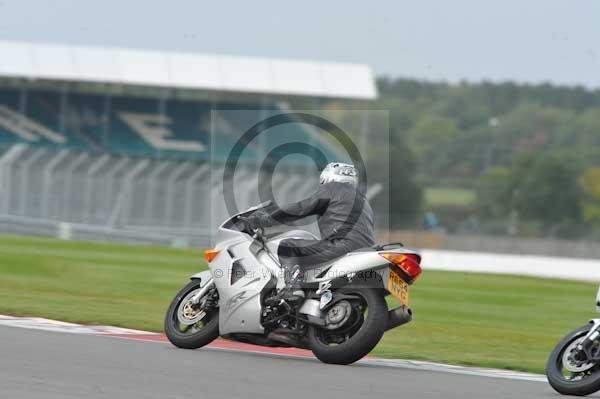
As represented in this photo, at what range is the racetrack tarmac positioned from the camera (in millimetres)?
6820

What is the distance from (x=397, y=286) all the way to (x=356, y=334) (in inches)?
19.0

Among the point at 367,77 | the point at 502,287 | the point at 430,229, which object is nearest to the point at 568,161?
the point at 367,77

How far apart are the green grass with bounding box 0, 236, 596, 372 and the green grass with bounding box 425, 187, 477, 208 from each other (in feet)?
75.8

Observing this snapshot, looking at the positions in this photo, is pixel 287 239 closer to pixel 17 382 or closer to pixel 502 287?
pixel 17 382

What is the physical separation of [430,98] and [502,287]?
62.1 metres

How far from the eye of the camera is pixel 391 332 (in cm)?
1222

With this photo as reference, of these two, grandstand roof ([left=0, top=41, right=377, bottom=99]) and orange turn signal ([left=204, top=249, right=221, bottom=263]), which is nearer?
Answer: orange turn signal ([left=204, top=249, right=221, bottom=263])

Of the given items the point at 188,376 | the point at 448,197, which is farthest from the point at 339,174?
the point at 448,197

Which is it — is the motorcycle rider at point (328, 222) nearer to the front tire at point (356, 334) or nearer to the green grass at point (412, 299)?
the front tire at point (356, 334)

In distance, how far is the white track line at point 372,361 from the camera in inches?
354

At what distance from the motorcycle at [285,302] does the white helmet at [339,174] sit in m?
0.47

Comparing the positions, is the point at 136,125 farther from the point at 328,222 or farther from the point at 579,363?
the point at 579,363

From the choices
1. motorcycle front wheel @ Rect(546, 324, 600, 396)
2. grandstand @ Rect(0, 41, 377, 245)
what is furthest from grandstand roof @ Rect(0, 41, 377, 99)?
motorcycle front wheel @ Rect(546, 324, 600, 396)

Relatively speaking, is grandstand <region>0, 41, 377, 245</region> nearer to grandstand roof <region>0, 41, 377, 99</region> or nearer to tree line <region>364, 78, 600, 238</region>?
grandstand roof <region>0, 41, 377, 99</region>
